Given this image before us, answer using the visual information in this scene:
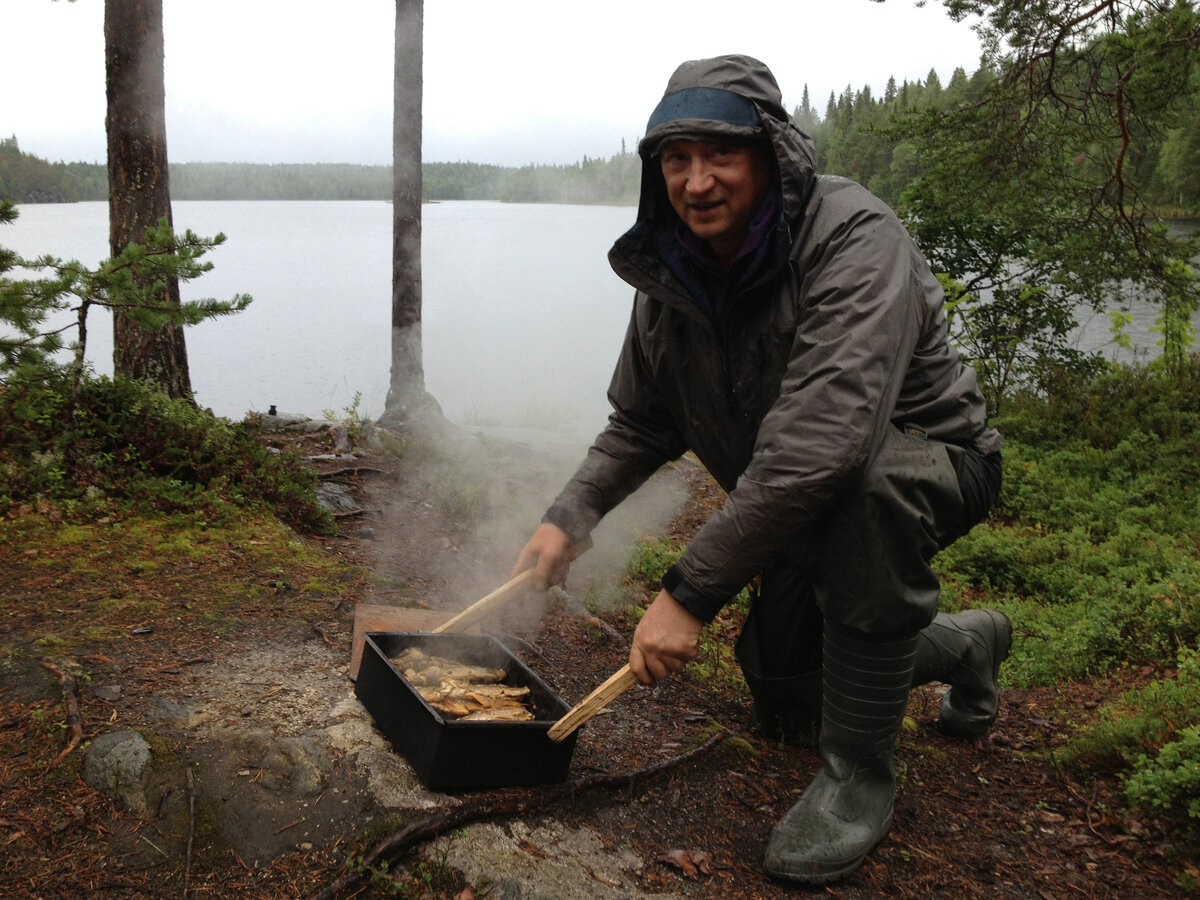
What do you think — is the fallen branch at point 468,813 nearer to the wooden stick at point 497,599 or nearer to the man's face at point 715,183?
the wooden stick at point 497,599

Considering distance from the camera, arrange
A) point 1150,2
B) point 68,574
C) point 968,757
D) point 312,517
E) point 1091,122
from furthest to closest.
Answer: point 1091,122 → point 1150,2 → point 312,517 → point 68,574 → point 968,757

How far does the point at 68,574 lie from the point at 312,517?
1.65 meters

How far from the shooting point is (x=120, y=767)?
234 centimetres

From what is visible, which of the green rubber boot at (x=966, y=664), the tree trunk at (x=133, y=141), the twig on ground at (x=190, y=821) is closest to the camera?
the twig on ground at (x=190, y=821)

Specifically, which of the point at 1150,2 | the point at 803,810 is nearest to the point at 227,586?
the point at 803,810

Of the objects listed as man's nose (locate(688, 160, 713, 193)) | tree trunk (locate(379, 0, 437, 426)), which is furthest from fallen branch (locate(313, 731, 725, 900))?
tree trunk (locate(379, 0, 437, 426))

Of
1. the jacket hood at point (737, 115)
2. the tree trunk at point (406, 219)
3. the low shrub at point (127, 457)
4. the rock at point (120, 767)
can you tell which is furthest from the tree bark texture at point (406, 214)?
the jacket hood at point (737, 115)

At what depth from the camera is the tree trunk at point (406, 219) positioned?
8586mm

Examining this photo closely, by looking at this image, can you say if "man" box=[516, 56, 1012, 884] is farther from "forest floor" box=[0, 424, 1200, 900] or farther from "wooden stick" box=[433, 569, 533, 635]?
"forest floor" box=[0, 424, 1200, 900]

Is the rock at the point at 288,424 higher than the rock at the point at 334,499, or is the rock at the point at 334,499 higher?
the rock at the point at 288,424

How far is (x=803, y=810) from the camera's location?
252 cm

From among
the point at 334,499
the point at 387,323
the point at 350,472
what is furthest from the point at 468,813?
the point at 387,323

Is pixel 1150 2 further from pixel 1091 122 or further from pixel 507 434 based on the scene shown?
pixel 507 434

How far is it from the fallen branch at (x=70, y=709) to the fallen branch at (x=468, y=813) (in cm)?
91
